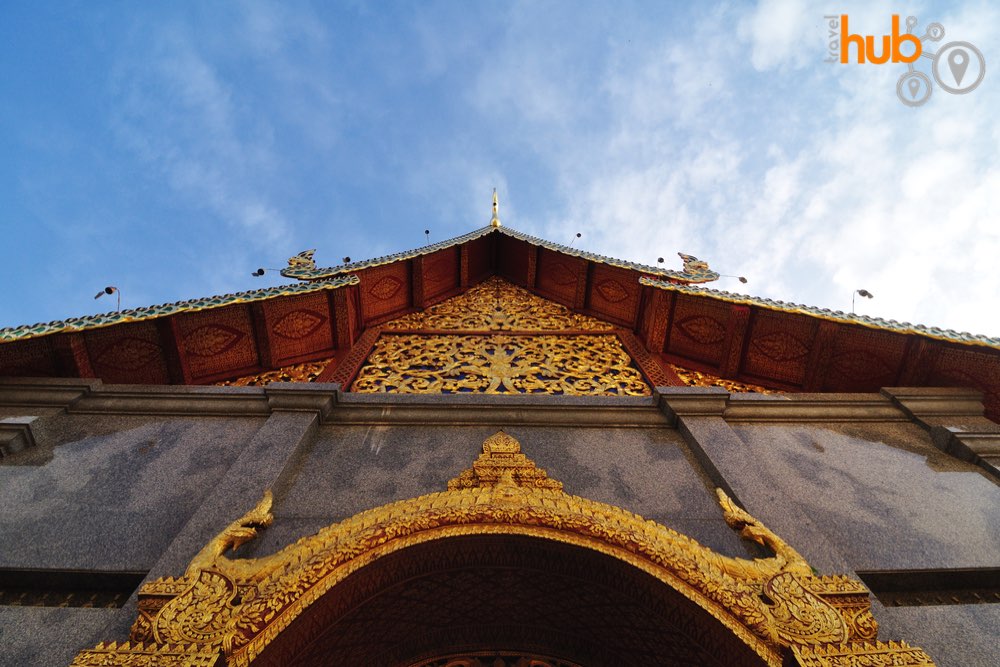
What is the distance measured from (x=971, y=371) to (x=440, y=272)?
6.28 m

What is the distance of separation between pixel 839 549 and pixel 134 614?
167 inches

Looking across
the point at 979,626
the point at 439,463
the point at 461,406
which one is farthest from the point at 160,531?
the point at 979,626

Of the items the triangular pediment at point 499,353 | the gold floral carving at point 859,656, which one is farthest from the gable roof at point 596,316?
the gold floral carving at point 859,656

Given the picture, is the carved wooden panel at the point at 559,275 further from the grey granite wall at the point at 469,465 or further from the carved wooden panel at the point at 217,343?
the carved wooden panel at the point at 217,343

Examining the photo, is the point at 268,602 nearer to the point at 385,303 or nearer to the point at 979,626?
the point at 979,626

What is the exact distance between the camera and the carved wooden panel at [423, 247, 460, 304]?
7.59 metres

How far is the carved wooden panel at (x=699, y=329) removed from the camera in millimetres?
5754

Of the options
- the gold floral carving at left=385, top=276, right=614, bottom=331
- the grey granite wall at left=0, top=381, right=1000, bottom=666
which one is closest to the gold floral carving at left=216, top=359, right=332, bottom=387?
the grey granite wall at left=0, top=381, right=1000, bottom=666

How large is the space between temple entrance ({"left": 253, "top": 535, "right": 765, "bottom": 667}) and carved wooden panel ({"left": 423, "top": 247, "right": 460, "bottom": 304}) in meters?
4.80

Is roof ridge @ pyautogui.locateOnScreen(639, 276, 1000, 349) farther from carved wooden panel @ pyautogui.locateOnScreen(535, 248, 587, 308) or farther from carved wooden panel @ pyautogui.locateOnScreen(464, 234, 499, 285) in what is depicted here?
carved wooden panel @ pyautogui.locateOnScreen(464, 234, 499, 285)

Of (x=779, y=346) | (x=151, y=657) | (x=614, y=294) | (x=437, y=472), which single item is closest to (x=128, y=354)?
(x=437, y=472)

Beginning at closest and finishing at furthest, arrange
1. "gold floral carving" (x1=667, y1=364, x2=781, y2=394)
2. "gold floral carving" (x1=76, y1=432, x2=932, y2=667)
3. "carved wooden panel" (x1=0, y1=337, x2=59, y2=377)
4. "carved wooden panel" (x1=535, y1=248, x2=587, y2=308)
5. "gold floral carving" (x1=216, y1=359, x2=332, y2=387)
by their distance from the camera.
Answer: "gold floral carving" (x1=76, y1=432, x2=932, y2=667) → "carved wooden panel" (x1=0, y1=337, x2=59, y2=377) → "gold floral carving" (x1=216, y1=359, x2=332, y2=387) → "gold floral carving" (x1=667, y1=364, x2=781, y2=394) → "carved wooden panel" (x1=535, y1=248, x2=587, y2=308)

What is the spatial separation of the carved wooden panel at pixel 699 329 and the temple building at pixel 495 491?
3 centimetres

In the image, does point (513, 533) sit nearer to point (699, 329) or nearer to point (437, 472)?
point (437, 472)
